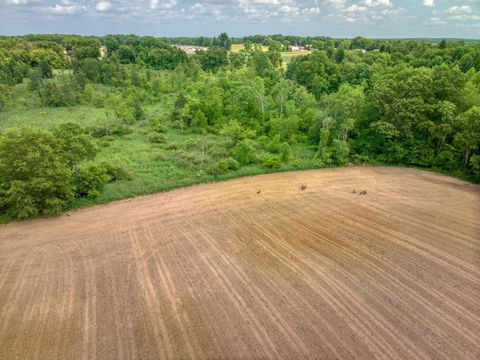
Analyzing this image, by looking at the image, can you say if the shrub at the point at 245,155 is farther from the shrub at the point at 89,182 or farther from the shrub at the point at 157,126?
the shrub at the point at 157,126

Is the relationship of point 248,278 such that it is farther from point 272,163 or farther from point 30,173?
point 272,163

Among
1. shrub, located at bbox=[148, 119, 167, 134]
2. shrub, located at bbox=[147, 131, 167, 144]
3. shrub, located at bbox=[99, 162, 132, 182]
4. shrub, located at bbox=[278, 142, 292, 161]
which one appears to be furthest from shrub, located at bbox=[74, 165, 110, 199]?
shrub, located at bbox=[148, 119, 167, 134]

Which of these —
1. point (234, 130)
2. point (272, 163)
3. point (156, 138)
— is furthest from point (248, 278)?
point (156, 138)

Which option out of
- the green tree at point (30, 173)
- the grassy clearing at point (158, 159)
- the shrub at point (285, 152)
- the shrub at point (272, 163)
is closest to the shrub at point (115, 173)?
the grassy clearing at point (158, 159)

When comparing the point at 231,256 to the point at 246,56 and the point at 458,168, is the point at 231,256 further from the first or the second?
the point at 246,56

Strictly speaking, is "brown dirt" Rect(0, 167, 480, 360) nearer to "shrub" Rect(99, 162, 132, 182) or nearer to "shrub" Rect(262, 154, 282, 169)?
"shrub" Rect(99, 162, 132, 182)

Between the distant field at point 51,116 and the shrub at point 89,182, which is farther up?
the distant field at point 51,116

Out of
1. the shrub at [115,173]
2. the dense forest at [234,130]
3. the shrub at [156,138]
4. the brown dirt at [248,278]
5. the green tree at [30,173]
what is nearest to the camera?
the brown dirt at [248,278]
